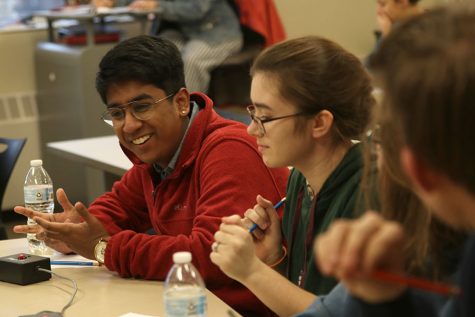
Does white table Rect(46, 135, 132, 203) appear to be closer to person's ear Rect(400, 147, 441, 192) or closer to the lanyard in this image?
the lanyard

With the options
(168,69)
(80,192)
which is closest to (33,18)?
(80,192)

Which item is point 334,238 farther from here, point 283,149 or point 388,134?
point 283,149

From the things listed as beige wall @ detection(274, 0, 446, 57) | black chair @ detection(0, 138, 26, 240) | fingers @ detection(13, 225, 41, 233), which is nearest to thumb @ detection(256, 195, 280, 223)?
fingers @ detection(13, 225, 41, 233)

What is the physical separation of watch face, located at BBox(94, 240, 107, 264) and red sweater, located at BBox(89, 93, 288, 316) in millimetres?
34

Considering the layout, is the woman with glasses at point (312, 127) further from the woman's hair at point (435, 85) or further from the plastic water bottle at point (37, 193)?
the plastic water bottle at point (37, 193)

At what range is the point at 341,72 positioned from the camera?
197cm

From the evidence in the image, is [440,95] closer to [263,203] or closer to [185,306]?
[185,306]

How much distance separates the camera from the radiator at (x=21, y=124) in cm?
571

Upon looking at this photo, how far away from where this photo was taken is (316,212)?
1983 mm

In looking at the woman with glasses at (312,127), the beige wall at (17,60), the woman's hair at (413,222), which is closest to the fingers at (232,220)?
the woman with glasses at (312,127)

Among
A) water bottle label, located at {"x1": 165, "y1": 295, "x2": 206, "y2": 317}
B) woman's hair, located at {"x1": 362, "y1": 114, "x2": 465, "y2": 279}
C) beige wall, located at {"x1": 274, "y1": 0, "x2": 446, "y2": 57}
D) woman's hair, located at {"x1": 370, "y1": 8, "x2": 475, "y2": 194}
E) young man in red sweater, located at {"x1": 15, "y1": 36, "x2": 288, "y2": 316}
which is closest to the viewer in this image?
Answer: woman's hair, located at {"x1": 370, "y1": 8, "x2": 475, "y2": 194}

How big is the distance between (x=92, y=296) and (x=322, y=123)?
0.69 meters

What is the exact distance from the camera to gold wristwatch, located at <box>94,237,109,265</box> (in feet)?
7.30

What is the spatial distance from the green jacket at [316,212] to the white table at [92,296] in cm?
21
